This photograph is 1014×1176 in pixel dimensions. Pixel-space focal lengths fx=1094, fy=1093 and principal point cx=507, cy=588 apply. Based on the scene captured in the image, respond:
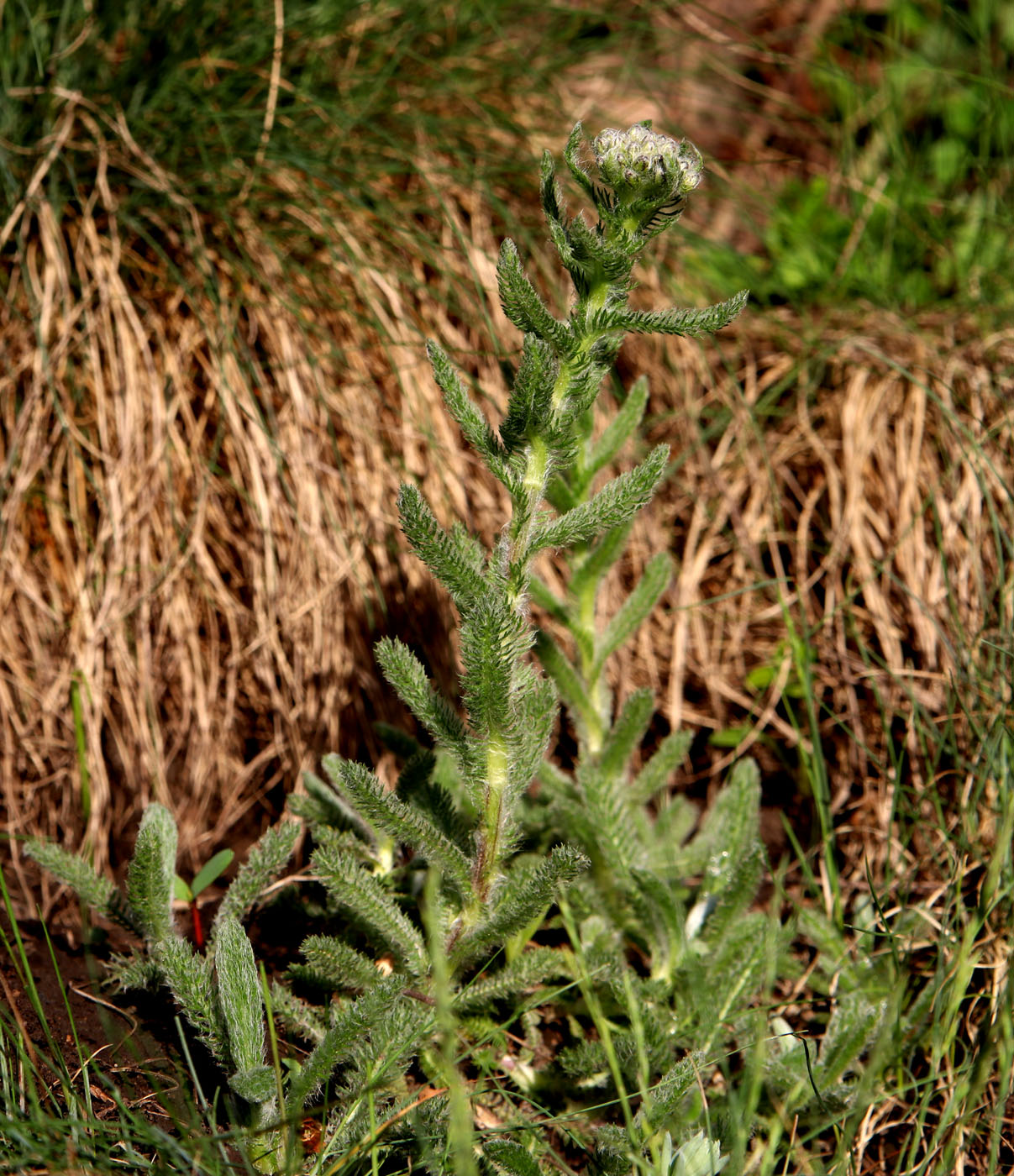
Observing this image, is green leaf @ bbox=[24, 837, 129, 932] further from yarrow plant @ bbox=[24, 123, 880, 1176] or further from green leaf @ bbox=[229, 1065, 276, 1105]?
green leaf @ bbox=[229, 1065, 276, 1105]

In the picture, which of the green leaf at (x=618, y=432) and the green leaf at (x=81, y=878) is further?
the green leaf at (x=618, y=432)

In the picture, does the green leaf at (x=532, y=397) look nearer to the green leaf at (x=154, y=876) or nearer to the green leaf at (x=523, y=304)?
the green leaf at (x=523, y=304)

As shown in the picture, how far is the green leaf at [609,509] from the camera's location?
1284 millimetres

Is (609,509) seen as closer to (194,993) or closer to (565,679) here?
(565,679)

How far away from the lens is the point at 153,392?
2111mm

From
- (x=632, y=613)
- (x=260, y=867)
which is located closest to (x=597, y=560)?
(x=632, y=613)

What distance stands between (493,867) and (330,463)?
1064 millimetres

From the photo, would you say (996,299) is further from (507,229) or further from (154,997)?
(154,997)

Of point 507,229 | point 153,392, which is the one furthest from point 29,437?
point 507,229

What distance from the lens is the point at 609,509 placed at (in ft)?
4.22

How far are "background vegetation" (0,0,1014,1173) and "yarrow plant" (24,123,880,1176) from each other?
418 millimetres

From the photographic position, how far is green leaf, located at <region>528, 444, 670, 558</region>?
128 centimetres

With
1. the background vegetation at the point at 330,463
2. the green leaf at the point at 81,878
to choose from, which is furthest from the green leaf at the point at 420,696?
the background vegetation at the point at 330,463

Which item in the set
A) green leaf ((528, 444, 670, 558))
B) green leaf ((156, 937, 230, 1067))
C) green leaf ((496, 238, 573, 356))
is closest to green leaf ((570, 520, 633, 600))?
green leaf ((528, 444, 670, 558))
